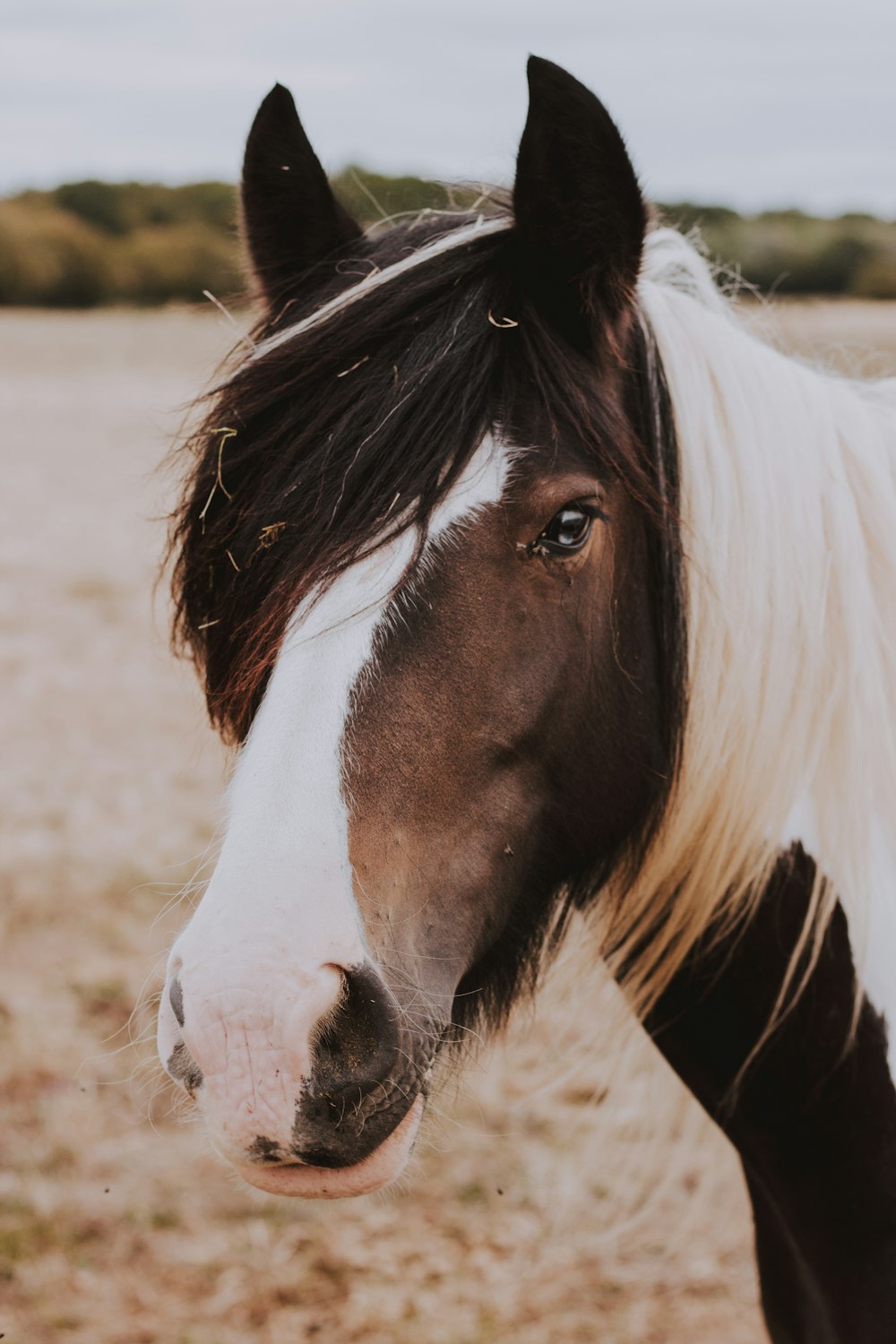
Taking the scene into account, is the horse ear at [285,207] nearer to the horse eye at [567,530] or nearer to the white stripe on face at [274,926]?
the horse eye at [567,530]

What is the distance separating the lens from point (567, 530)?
1604 mm

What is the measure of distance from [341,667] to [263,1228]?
2.85m

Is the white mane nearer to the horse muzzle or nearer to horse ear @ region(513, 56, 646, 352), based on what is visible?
horse ear @ region(513, 56, 646, 352)

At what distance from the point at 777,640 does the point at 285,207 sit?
113 centimetres

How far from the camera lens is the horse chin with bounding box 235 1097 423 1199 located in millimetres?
1399

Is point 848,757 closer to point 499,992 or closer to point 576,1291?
point 499,992

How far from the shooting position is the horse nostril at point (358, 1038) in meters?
1.31

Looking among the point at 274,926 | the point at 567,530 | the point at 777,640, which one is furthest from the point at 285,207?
the point at 274,926

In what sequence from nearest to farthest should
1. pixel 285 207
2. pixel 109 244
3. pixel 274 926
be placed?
pixel 274 926 < pixel 285 207 < pixel 109 244

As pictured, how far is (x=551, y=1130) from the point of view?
4051 millimetres

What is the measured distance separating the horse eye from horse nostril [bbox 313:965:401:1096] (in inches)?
25.4

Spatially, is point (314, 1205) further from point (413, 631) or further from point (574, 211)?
point (574, 211)

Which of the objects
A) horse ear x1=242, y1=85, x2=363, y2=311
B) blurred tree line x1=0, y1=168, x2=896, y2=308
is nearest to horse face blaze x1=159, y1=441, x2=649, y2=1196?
horse ear x1=242, y1=85, x2=363, y2=311

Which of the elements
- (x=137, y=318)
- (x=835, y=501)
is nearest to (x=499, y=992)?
(x=835, y=501)
